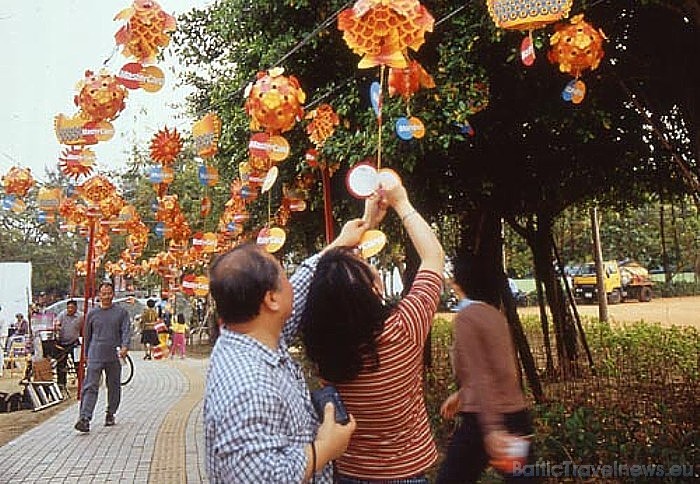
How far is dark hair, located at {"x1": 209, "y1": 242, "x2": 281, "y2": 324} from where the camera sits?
1980mm

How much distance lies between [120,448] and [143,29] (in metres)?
4.30

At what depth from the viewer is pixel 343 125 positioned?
748 centimetres

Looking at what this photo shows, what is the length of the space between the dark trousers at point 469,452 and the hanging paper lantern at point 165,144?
5596 millimetres

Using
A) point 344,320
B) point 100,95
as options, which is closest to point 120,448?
point 100,95

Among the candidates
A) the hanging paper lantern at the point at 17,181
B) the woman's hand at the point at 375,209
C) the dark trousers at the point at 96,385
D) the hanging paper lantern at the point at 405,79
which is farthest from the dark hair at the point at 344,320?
the hanging paper lantern at the point at 17,181

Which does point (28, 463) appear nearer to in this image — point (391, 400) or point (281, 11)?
point (281, 11)

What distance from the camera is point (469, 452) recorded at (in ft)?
12.1

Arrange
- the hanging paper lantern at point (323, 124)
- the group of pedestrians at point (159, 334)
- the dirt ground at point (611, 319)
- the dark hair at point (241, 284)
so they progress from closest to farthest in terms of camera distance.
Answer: the dark hair at point (241, 284) < the hanging paper lantern at point (323, 124) < the dirt ground at point (611, 319) < the group of pedestrians at point (159, 334)

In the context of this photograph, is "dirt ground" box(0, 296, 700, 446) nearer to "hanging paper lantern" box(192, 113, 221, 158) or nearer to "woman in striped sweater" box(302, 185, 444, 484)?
"hanging paper lantern" box(192, 113, 221, 158)

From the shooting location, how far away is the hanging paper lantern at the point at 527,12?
4289 mm

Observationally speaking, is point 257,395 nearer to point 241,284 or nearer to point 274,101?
point 241,284

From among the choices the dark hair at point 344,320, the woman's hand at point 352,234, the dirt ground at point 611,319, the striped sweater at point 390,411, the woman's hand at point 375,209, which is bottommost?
the dirt ground at point 611,319

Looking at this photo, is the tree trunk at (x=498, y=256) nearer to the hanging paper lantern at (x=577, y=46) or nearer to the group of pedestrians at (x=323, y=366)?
the hanging paper lantern at (x=577, y=46)

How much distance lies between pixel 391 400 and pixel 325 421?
0.35m
